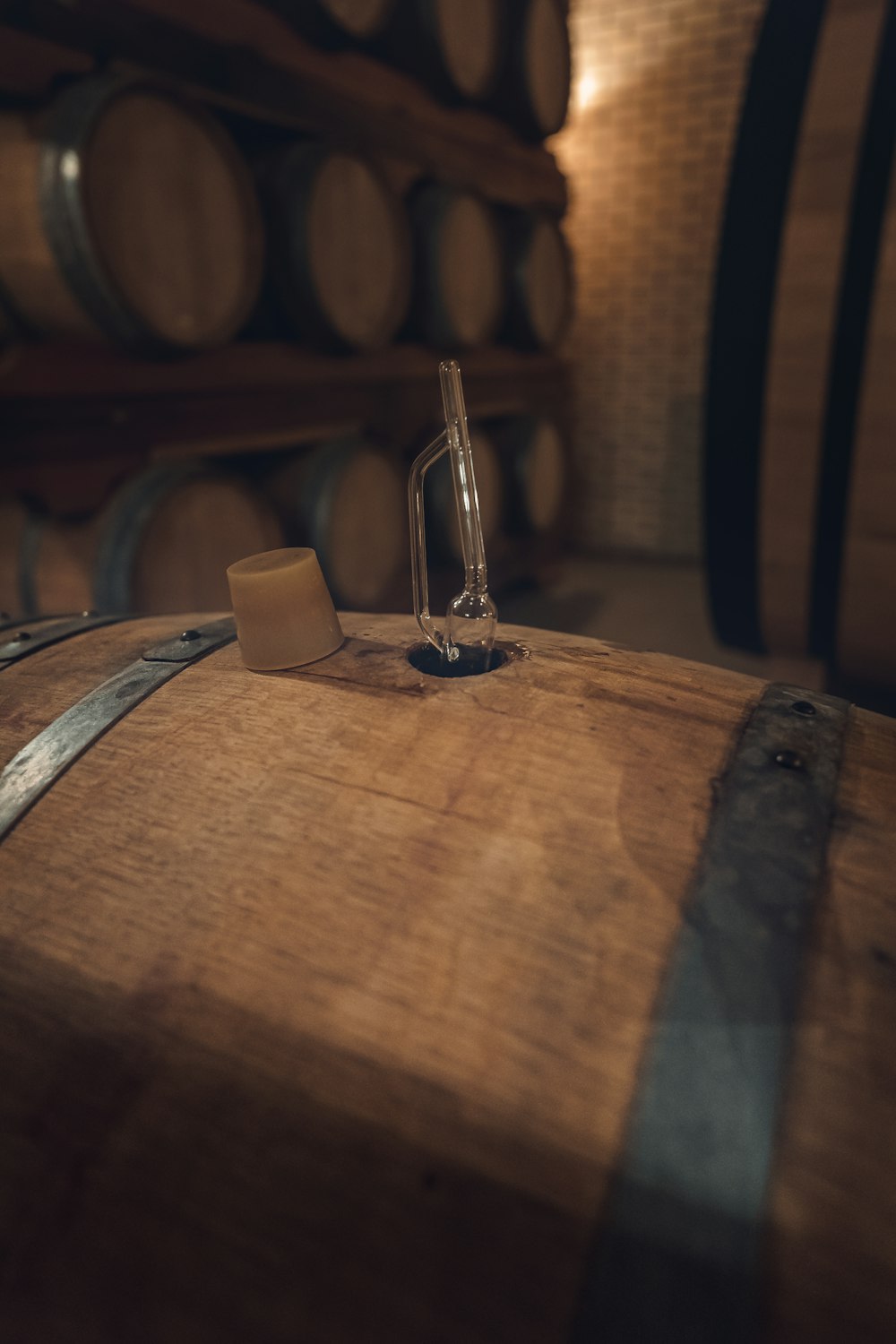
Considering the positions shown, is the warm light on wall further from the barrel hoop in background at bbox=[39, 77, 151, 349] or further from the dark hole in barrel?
the dark hole in barrel

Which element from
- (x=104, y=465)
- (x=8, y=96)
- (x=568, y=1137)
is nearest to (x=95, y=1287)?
(x=568, y=1137)

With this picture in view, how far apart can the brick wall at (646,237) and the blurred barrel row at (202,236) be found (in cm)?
225

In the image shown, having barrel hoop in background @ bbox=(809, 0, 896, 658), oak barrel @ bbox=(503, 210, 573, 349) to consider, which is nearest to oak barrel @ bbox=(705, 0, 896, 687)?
barrel hoop in background @ bbox=(809, 0, 896, 658)

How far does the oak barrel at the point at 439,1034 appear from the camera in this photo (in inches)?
19.1

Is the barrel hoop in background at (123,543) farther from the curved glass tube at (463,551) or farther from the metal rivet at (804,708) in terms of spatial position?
the metal rivet at (804,708)

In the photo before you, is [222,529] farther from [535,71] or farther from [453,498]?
[535,71]

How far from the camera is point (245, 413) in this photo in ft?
9.07

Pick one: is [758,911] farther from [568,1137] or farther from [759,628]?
[759,628]

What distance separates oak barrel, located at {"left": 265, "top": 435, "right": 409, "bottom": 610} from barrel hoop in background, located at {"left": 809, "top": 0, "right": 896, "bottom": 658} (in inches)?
65.1

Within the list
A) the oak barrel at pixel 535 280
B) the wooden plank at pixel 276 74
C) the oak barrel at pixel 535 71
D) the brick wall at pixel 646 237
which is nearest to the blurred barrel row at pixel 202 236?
the wooden plank at pixel 276 74

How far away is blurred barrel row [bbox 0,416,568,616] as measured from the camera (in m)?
2.29

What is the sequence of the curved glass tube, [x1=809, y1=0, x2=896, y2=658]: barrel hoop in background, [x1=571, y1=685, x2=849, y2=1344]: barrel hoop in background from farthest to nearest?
[x1=809, y1=0, x2=896, y2=658]: barrel hoop in background → the curved glass tube → [x1=571, y1=685, x2=849, y2=1344]: barrel hoop in background

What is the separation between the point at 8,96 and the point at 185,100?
445mm

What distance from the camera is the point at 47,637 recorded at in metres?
1.24
